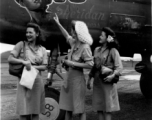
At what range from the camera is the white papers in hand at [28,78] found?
3857 millimetres

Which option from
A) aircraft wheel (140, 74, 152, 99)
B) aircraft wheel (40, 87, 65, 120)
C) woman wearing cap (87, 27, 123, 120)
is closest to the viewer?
woman wearing cap (87, 27, 123, 120)

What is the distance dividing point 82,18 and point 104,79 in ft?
4.91

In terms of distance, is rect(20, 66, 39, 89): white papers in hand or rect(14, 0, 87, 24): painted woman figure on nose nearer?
rect(20, 66, 39, 89): white papers in hand

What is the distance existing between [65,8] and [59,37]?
1.77 ft

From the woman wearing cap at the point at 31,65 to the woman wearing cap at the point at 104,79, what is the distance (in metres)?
0.86

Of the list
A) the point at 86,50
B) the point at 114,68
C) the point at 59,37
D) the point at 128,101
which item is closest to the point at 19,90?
the point at 86,50

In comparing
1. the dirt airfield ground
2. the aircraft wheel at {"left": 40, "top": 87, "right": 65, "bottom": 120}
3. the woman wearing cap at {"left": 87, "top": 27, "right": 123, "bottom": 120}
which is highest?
the woman wearing cap at {"left": 87, "top": 27, "right": 123, "bottom": 120}

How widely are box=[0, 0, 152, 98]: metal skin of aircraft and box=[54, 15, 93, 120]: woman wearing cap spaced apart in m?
1.07

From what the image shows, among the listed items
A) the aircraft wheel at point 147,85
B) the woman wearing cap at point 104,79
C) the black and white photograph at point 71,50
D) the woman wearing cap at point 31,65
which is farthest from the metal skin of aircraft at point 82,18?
the aircraft wheel at point 147,85

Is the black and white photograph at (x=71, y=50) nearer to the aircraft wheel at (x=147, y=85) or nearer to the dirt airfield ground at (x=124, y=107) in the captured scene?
the dirt airfield ground at (x=124, y=107)

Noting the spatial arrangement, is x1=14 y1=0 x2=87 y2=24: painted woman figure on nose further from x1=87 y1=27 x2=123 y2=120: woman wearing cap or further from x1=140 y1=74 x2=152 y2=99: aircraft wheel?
x1=140 y1=74 x2=152 y2=99: aircraft wheel

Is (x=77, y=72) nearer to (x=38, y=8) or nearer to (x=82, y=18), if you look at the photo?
(x=82, y=18)

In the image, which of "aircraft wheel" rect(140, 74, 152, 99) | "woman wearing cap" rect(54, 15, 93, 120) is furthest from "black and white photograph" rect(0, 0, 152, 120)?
"aircraft wheel" rect(140, 74, 152, 99)

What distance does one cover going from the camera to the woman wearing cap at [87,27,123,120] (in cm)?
441
